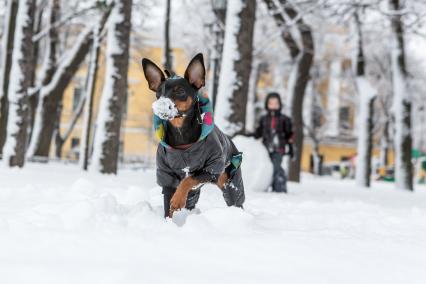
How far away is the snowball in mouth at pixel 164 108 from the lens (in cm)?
370

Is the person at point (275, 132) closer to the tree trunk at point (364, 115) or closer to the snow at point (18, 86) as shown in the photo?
the snow at point (18, 86)

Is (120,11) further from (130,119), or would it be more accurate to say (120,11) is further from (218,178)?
(130,119)

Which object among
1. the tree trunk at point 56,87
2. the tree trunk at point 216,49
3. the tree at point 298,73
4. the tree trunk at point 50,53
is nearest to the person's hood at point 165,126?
the tree trunk at point 216,49

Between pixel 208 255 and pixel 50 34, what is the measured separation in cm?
1583

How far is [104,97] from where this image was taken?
33.6ft

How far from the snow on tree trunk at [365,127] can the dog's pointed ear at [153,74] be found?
44.3 ft

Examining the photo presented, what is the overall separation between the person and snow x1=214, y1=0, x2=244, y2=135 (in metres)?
0.77

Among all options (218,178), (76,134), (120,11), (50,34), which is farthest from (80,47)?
A: (76,134)

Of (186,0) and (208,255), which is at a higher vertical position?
(186,0)

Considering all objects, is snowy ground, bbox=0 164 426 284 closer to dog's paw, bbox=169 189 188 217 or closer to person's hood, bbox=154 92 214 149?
dog's paw, bbox=169 189 188 217

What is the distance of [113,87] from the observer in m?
10.2

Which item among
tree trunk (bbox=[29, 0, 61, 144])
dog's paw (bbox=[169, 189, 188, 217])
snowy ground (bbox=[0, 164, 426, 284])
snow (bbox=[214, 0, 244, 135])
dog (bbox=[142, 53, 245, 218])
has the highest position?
tree trunk (bbox=[29, 0, 61, 144])

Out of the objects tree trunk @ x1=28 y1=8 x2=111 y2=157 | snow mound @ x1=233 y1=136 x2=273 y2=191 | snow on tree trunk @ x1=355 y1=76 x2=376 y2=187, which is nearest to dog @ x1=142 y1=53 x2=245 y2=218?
snow mound @ x1=233 y1=136 x2=273 y2=191

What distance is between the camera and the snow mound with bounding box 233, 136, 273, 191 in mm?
9031
